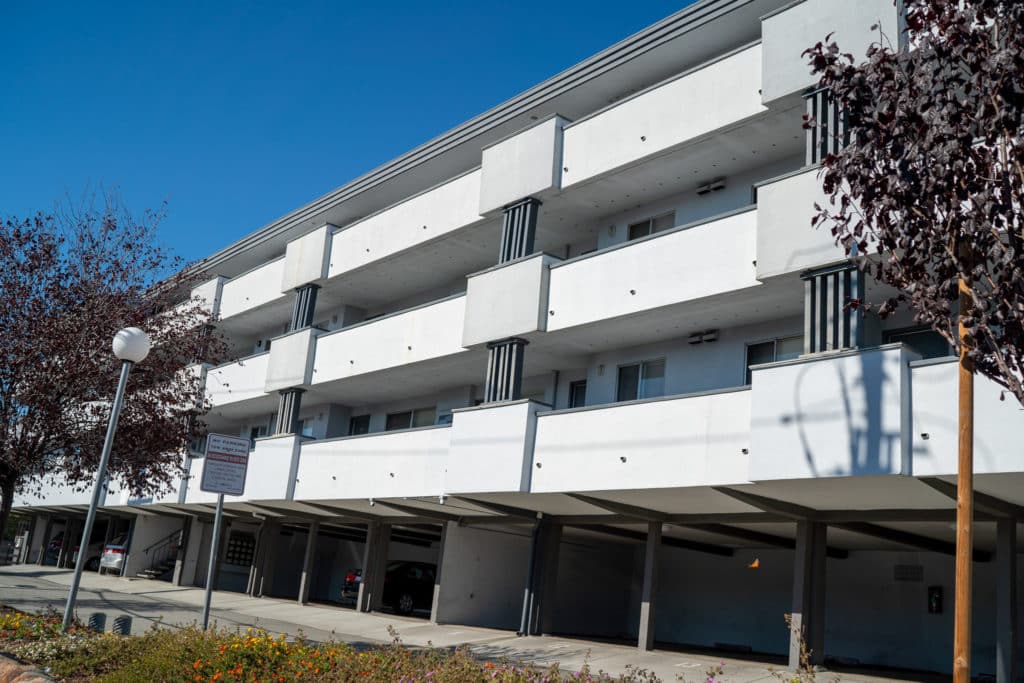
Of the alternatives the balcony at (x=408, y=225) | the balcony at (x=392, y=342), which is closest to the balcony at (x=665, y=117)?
the balcony at (x=408, y=225)

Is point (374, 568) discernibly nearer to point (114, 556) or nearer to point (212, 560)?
point (212, 560)

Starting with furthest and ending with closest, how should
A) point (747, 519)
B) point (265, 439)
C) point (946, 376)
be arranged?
point (265, 439)
point (747, 519)
point (946, 376)

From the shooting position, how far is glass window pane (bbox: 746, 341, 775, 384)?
17953 mm

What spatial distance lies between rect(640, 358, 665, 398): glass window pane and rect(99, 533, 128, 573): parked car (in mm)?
26930

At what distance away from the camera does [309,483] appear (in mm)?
25547

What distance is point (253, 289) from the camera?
108 ft

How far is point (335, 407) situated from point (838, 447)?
19832 millimetres

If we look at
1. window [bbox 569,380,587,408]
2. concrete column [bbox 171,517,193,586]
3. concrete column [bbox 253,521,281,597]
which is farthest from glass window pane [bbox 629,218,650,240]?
concrete column [bbox 171,517,193,586]

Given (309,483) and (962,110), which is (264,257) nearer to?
(309,483)

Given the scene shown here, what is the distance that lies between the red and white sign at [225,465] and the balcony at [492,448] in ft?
23.7

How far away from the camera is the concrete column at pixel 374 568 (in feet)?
86.0

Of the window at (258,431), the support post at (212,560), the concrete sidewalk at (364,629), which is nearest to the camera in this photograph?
the support post at (212,560)

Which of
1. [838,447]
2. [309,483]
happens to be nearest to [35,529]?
[309,483]

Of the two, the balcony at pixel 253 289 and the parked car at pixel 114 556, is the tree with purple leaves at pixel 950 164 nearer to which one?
the balcony at pixel 253 289
